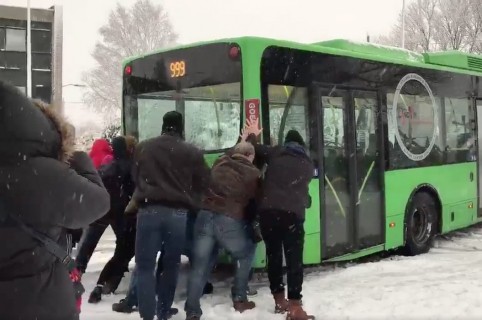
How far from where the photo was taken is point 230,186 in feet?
17.9

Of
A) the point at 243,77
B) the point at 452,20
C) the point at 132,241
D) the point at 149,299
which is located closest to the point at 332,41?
the point at 243,77

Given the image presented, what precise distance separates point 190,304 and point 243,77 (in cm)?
247

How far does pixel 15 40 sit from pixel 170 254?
36.5 m

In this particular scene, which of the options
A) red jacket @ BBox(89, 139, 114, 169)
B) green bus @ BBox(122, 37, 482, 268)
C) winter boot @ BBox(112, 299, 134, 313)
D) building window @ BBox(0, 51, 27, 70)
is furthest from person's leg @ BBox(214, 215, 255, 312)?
building window @ BBox(0, 51, 27, 70)

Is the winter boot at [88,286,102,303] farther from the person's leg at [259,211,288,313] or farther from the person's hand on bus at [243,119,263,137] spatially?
the person's hand on bus at [243,119,263,137]

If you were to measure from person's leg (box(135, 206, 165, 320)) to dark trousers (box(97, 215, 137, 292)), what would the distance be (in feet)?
3.94

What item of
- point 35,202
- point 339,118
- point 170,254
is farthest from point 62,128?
point 339,118

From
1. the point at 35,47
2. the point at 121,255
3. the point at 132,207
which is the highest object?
the point at 35,47

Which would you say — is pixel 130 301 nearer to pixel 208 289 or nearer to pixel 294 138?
pixel 208 289

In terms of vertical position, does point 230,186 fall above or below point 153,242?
above

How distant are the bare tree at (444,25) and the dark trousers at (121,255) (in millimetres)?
32302

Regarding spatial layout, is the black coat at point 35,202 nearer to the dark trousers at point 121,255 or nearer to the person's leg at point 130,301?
the person's leg at point 130,301

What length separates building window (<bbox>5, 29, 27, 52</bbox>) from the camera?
37.4m

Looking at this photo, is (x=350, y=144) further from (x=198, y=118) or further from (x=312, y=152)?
(x=198, y=118)
